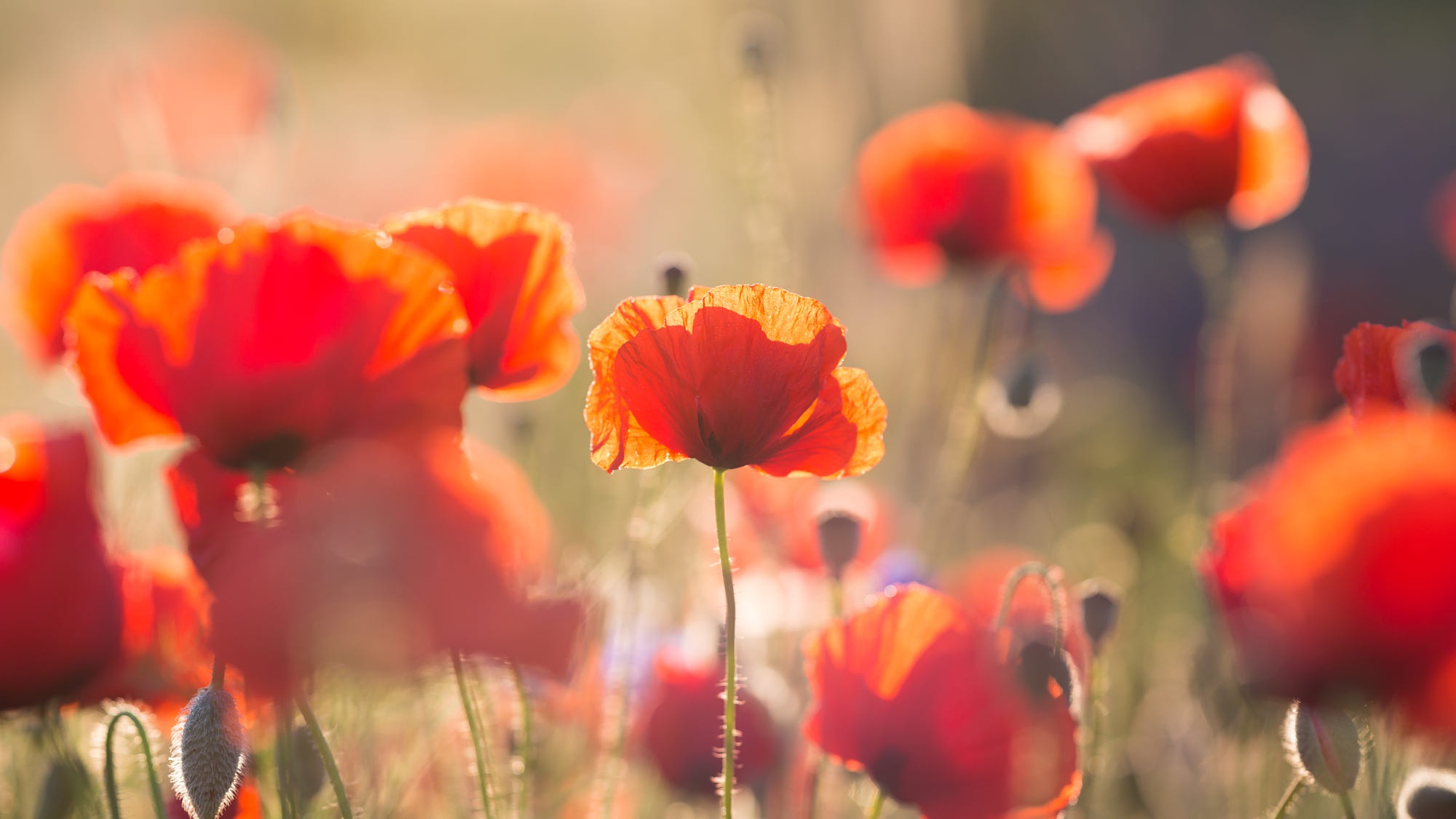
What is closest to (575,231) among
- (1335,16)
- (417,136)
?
(417,136)

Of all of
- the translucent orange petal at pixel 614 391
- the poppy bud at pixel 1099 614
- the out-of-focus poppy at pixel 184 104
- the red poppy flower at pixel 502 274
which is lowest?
the poppy bud at pixel 1099 614

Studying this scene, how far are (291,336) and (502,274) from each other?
156 millimetres

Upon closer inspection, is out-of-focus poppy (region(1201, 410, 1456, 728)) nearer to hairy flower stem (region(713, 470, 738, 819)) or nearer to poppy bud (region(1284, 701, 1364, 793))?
poppy bud (region(1284, 701, 1364, 793))

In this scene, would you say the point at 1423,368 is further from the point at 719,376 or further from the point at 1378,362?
the point at 719,376

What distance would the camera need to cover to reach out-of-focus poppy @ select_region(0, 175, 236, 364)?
3.44 feet

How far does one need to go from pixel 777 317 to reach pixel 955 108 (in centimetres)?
105

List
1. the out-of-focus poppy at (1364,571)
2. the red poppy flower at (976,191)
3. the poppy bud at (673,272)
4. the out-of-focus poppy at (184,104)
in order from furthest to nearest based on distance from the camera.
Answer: the out-of-focus poppy at (184,104)
the red poppy flower at (976,191)
the poppy bud at (673,272)
the out-of-focus poppy at (1364,571)

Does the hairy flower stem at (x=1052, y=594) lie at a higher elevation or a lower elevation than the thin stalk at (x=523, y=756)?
higher

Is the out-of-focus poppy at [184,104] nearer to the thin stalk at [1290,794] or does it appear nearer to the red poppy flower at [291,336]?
the red poppy flower at [291,336]

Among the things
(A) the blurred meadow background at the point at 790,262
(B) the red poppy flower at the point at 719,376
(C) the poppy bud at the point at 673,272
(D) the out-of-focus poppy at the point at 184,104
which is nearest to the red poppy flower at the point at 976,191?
(A) the blurred meadow background at the point at 790,262

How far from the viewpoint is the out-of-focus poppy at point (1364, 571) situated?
0.45 metres

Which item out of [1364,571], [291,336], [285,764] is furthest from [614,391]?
[1364,571]

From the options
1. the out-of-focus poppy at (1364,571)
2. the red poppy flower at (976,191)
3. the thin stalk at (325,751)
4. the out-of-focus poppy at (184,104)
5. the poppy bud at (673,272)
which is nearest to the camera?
the out-of-focus poppy at (1364,571)

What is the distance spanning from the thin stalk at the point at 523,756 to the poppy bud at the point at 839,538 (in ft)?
0.84
